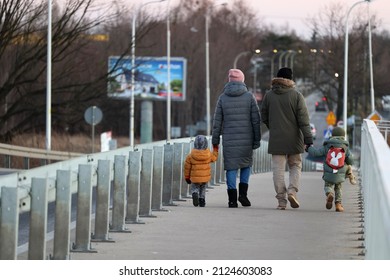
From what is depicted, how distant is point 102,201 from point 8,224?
10.7 ft

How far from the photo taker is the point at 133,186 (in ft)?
49.0

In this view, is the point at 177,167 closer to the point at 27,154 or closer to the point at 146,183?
the point at 146,183

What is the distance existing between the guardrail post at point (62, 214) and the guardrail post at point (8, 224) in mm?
1315

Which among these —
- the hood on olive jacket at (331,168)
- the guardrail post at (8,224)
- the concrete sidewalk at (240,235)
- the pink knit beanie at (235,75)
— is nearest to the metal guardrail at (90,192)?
the guardrail post at (8,224)

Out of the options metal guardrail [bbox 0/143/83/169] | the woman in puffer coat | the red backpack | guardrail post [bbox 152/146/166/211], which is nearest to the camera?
guardrail post [bbox 152/146/166/211]

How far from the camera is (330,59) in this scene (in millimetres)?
86375

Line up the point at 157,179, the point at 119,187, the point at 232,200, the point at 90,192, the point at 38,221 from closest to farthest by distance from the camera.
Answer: the point at 38,221, the point at 90,192, the point at 119,187, the point at 157,179, the point at 232,200

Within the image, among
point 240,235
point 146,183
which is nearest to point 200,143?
point 146,183

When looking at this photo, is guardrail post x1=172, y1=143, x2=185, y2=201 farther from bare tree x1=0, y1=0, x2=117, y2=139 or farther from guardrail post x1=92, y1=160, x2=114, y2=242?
bare tree x1=0, y1=0, x2=117, y2=139

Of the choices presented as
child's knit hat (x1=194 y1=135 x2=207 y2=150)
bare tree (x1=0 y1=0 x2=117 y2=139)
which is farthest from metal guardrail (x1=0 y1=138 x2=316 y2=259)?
bare tree (x1=0 y1=0 x2=117 y2=139)

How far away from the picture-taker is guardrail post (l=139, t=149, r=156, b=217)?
1573 cm

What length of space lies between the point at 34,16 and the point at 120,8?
4.79m

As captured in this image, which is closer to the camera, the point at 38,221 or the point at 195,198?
the point at 38,221
